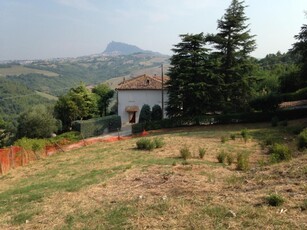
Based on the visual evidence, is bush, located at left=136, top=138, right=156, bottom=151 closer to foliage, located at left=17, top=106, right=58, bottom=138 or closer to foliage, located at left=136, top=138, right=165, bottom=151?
foliage, located at left=136, top=138, right=165, bottom=151

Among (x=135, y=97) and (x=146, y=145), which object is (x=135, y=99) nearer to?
(x=135, y=97)

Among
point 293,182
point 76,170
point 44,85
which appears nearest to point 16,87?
point 44,85

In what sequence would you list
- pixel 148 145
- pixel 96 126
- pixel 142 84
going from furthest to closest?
pixel 142 84 < pixel 96 126 < pixel 148 145

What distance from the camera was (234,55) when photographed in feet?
115

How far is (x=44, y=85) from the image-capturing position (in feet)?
620

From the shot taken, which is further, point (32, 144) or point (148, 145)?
point (32, 144)

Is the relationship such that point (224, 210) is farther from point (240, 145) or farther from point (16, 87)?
point (16, 87)

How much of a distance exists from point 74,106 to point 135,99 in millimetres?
8638

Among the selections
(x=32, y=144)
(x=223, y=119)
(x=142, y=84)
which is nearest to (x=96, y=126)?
(x=142, y=84)

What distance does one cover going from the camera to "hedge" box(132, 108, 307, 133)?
3198 centimetres

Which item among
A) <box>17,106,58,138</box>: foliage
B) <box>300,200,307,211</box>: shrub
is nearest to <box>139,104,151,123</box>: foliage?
<box>17,106,58,138</box>: foliage

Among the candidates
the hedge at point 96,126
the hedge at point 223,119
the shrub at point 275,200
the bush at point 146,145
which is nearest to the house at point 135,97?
the hedge at point 96,126

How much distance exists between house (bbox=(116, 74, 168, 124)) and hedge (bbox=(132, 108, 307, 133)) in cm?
1167

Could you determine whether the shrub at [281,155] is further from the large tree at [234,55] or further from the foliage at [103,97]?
the foliage at [103,97]
